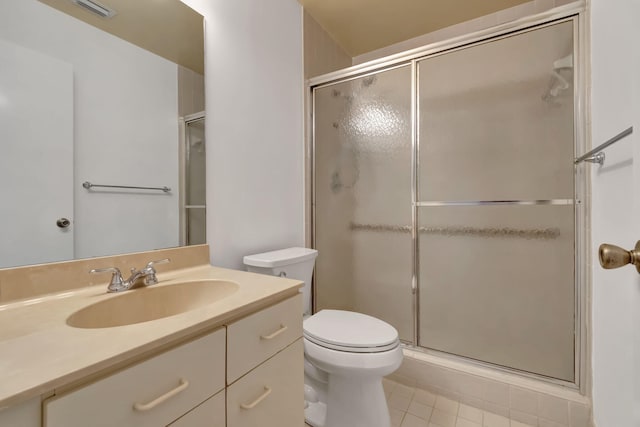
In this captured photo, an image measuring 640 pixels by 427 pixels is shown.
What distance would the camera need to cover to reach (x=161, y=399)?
1.78 feet

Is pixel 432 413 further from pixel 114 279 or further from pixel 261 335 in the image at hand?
Result: pixel 114 279

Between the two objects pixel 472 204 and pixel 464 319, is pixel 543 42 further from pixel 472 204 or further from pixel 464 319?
pixel 464 319

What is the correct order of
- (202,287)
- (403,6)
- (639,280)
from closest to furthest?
(639,280) → (202,287) → (403,6)

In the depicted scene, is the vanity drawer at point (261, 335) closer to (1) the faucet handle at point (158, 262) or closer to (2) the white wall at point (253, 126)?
(1) the faucet handle at point (158, 262)

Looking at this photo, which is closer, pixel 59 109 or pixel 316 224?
pixel 59 109

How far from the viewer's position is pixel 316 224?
6.56 ft

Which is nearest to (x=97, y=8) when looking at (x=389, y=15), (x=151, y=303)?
(x=151, y=303)

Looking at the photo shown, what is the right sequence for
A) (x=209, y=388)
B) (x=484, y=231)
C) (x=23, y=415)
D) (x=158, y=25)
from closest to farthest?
(x=23, y=415)
(x=209, y=388)
(x=158, y=25)
(x=484, y=231)

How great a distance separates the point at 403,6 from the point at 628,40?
143cm

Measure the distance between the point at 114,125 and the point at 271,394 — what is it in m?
1.01

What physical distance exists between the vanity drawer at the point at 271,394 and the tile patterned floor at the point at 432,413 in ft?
2.52

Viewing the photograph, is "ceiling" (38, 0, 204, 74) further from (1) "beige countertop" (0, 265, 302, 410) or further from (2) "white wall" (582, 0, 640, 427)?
(2) "white wall" (582, 0, 640, 427)

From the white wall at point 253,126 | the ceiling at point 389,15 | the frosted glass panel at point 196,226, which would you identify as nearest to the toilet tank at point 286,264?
the white wall at point 253,126

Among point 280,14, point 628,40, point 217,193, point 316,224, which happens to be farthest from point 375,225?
point 280,14
